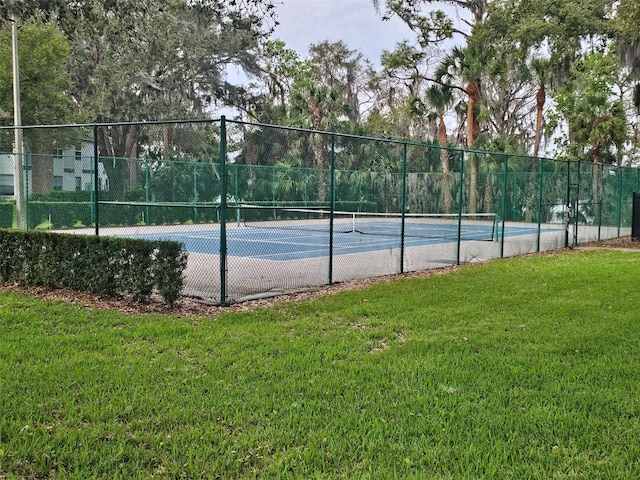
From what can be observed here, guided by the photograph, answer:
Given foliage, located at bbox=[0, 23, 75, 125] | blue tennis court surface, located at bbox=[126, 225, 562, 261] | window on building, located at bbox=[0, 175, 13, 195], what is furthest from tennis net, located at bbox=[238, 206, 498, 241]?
foliage, located at bbox=[0, 23, 75, 125]

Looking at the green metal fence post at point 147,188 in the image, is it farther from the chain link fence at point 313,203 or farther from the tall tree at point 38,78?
the tall tree at point 38,78

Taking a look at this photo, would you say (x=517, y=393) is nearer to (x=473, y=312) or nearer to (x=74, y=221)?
(x=473, y=312)

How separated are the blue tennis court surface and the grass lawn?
667 cm

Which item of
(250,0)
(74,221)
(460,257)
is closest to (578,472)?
(250,0)

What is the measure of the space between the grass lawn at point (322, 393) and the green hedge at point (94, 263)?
0.64 m

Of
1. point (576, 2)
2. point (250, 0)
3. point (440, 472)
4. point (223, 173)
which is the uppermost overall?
point (576, 2)

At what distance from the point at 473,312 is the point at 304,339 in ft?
7.59

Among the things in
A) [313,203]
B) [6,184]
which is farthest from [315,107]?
[6,184]

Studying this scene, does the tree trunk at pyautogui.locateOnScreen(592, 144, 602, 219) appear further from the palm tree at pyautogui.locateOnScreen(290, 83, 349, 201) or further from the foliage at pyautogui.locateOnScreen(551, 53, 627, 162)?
the palm tree at pyautogui.locateOnScreen(290, 83, 349, 201)

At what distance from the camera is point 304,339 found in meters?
5.83

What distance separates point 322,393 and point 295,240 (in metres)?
13.1

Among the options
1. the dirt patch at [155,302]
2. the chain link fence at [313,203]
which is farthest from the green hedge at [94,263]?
the chain link fence at [313,203]

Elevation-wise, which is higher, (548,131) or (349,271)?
(548,131)

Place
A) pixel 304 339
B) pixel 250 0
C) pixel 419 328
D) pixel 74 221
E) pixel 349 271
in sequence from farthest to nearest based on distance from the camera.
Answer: pixel 74 221, pixel 349 271, pixel 250 0, pixel 419 328, pixel 304 339
